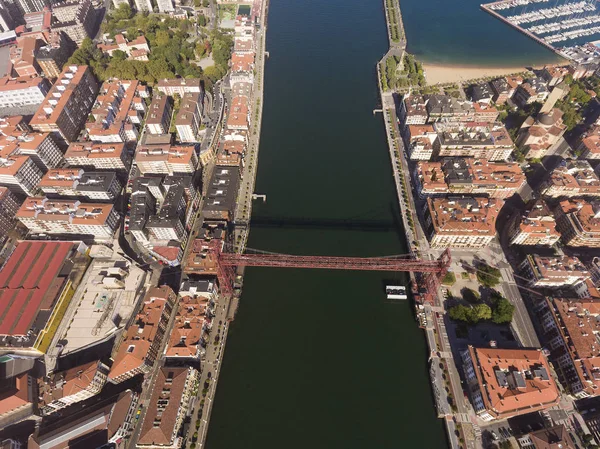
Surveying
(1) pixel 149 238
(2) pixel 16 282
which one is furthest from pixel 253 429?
(2) pixel 16 282

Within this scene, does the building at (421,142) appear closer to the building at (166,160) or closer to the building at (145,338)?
the building at (166,160)

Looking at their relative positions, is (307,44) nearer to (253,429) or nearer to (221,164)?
(221,164)

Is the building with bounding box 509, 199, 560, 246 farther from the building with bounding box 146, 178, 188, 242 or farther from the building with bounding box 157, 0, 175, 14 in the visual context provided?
the building with bounding box 157, 0, 175, 14

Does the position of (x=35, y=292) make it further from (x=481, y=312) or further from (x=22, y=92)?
(x=481, y=312)

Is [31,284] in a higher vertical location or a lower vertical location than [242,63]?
lower

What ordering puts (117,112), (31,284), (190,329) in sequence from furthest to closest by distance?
(117,112)
(31,284)
(190,329)

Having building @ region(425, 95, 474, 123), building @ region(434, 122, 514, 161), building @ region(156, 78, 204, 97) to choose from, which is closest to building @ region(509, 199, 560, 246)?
building @ region(434, 122, 514, 161)

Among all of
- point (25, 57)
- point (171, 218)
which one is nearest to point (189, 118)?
point (171, 218)

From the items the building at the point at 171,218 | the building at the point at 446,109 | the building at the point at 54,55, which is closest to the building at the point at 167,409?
the building at the point at 171,218
